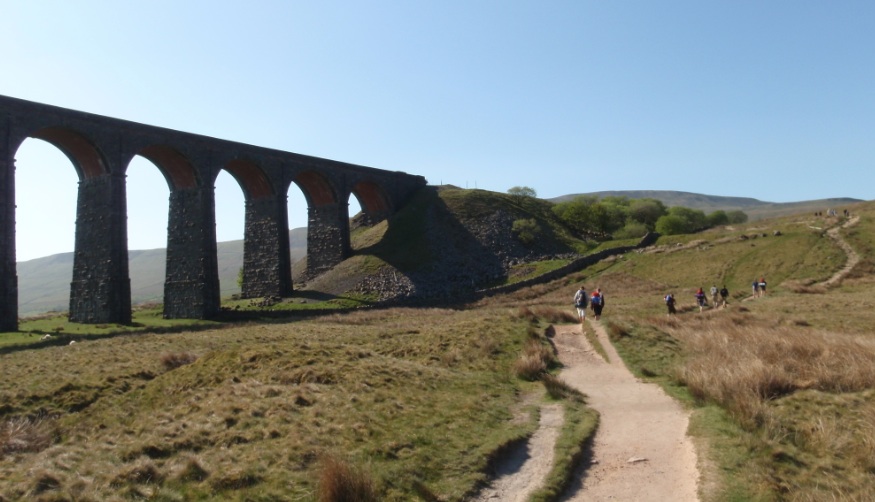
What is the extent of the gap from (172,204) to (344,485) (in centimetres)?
4129

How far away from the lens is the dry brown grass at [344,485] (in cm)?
796

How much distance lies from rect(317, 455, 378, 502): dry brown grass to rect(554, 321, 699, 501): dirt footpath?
2733mm

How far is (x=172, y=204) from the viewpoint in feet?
148

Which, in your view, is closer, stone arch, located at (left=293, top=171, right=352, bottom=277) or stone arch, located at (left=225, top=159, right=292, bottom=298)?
stone arch, located at (left=225, top=159, right=292, bottom=298)

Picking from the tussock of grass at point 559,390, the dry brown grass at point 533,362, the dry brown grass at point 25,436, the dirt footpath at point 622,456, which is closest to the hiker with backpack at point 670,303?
the dry brown grass at point 533,362

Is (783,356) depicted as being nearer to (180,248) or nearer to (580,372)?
(580,372)

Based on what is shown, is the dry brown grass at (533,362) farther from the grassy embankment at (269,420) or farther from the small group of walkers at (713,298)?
the small group of walkers at (713,298)

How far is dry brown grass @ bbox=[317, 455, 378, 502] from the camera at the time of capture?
7965mm

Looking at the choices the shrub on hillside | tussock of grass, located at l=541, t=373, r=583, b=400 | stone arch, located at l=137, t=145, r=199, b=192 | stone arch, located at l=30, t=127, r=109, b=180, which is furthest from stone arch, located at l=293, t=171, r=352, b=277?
tussock of grass, located at l=541, t=373, r=583, b=400

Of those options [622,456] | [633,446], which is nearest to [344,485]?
[622,456]

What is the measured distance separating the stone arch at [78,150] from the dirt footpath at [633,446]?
108 feet

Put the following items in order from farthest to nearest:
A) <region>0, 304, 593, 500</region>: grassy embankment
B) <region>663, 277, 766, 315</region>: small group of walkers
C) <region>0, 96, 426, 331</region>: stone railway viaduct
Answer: <region>0, 96, 426, 331</region>: stone railway viaduct, <region>663, 277, 766, 315</region>: small group of walkers, <region>0, 304, 593, 500</region>: grassy embankment

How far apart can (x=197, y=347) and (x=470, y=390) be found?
1329 centimetres

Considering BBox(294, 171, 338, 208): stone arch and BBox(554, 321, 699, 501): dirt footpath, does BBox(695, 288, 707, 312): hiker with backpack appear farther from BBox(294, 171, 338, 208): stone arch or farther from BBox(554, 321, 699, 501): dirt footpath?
BBox(294, 171, 338, 208): stone arch
